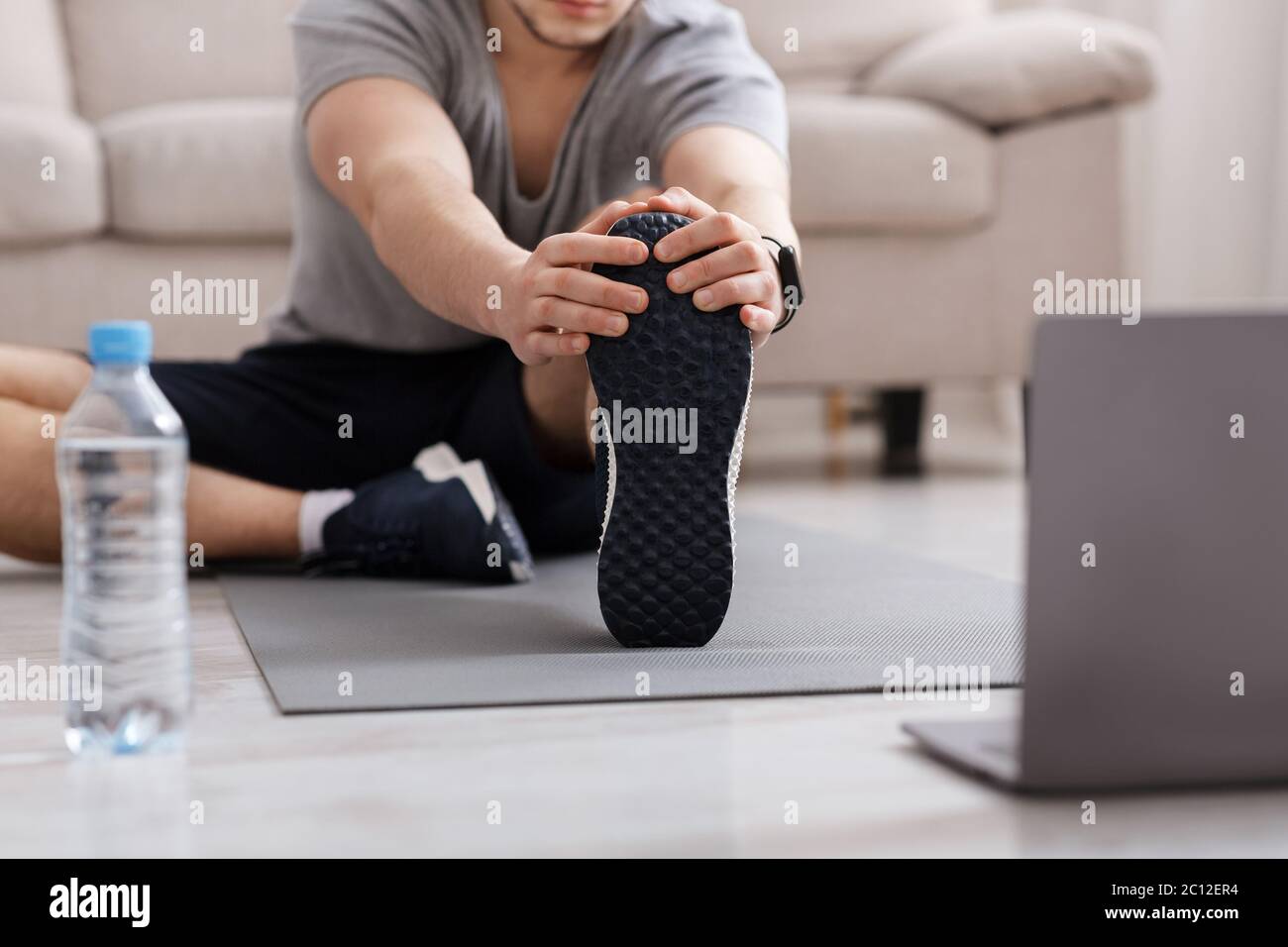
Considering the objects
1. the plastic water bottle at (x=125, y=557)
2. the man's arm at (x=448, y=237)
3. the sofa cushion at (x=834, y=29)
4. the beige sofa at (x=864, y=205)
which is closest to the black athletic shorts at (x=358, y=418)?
the man's arm at (x=448, y=237)

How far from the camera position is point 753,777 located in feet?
2.23

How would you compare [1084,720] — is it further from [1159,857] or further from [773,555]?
[773,555]

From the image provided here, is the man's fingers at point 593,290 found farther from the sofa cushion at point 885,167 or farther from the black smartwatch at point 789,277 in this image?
the sofa cushion at point 885,167

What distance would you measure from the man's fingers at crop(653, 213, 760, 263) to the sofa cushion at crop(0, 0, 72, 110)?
6.43 feet

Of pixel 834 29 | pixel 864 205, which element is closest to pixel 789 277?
pixel 864 205

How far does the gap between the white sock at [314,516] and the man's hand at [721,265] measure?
1.85 feet

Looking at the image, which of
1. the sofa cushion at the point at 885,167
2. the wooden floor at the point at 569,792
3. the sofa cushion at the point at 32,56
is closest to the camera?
the wooden floor at the point at 569,792

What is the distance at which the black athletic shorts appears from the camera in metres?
1.34

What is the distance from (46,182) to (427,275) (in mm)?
1167

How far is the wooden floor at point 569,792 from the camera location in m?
0.59

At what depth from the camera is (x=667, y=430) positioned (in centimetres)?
88

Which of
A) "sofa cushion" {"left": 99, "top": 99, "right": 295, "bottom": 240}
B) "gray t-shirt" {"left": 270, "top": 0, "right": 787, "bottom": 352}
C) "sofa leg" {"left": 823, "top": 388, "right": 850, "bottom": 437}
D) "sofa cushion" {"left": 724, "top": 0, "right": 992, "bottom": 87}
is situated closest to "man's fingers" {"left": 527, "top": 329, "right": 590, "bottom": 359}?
"gray t-shirt" {"left": 270, "top": 0, "right": 787, "bottom": 352}

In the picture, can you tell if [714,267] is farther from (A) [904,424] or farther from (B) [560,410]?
(A) [904,424]
